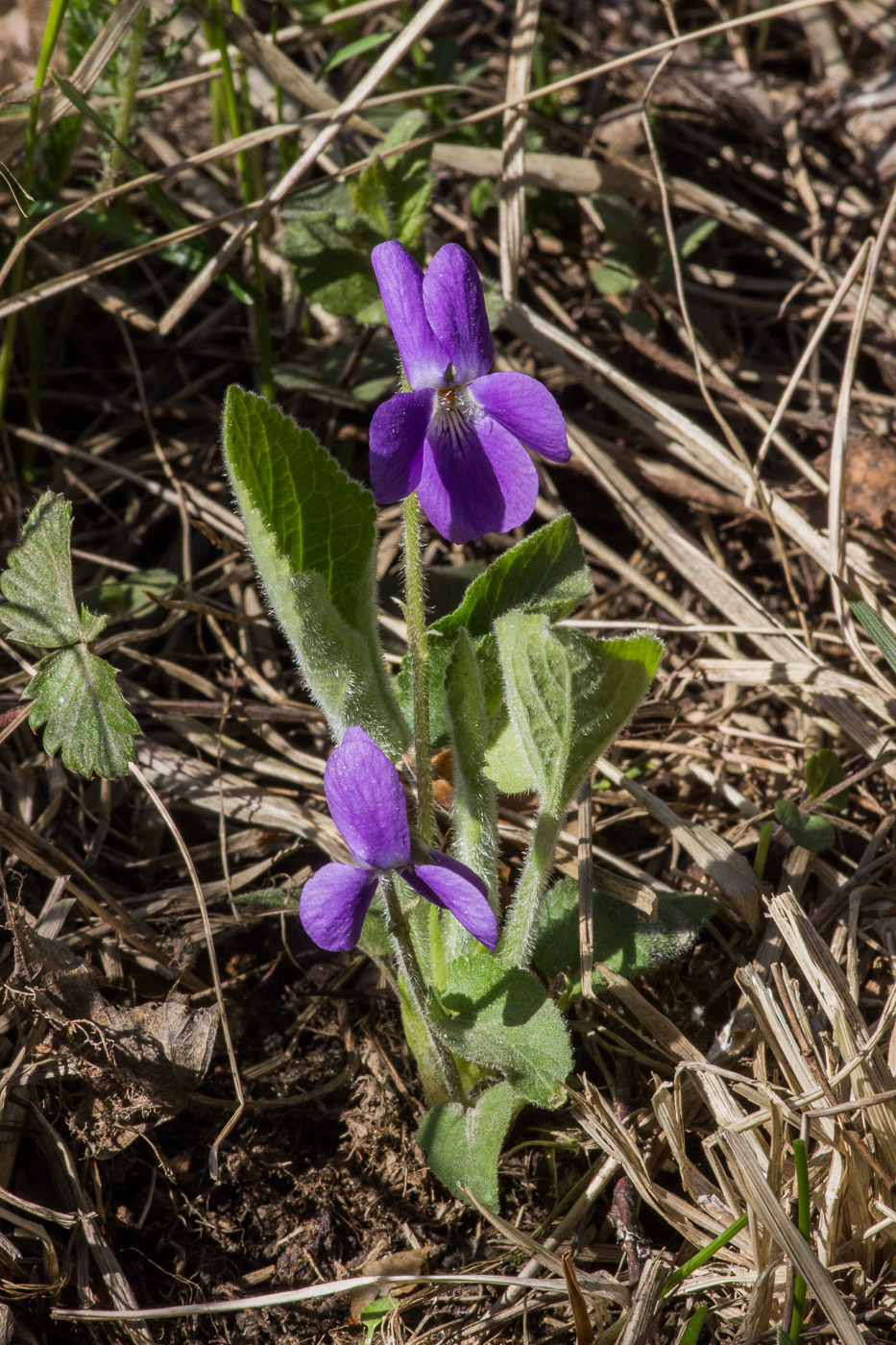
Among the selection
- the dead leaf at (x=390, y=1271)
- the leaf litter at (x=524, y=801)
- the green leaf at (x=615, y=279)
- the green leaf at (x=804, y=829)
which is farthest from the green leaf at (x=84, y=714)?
the green leaf at (x=615, y=279)

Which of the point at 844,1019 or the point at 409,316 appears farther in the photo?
the point at 844,1019

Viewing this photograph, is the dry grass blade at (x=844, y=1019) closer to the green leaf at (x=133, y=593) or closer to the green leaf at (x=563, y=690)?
the green leaf at (x=563, y=690)

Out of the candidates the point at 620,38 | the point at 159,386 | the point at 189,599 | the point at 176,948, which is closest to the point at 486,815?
the point at 176,948

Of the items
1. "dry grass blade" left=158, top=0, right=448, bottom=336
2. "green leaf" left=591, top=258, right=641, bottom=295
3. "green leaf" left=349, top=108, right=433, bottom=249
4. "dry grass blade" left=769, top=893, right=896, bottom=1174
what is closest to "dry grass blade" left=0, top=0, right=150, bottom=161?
"dry grass blade" left=158, top=0, right=448, bottom=336

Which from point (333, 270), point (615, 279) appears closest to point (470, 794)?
point (333, 270)

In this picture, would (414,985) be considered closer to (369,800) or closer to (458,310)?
(369,800)
